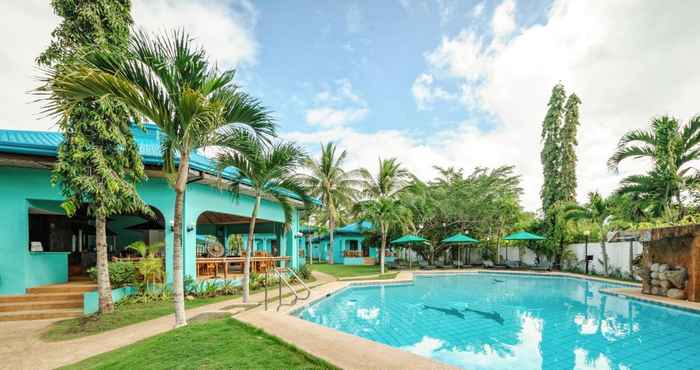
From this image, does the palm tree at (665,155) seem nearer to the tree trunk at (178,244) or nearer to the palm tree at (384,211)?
the palm tree at (384,211)

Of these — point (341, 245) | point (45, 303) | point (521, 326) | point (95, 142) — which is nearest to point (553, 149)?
point (521, 326)

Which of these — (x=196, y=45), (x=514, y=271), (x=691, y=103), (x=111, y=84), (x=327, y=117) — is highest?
(x=327, y=117)

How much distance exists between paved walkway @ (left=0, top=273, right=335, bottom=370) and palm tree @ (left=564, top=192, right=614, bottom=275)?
18893 millimetres

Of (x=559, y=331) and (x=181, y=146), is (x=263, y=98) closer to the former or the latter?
(x=181, y=146)

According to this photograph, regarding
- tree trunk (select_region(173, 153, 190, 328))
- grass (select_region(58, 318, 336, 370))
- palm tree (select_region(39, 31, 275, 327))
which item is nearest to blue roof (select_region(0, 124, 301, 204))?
palm tree (select_region(39, 31, 275, 327))

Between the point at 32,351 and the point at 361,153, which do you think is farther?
the point at 361,153

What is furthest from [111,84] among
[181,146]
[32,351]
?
[32,351]

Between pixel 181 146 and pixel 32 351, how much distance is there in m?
4.27

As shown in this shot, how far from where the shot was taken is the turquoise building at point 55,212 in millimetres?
8320

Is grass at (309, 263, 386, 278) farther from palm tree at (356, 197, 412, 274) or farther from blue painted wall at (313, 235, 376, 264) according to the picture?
blue painted wall at (313, 235, 376, 264)

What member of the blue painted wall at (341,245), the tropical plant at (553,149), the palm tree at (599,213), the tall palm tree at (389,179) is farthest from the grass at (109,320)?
the tropical plant at (553,149)

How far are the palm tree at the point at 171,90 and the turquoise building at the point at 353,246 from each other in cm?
2182

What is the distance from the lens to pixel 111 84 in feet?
15.6

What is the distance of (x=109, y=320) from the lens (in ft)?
22.8
